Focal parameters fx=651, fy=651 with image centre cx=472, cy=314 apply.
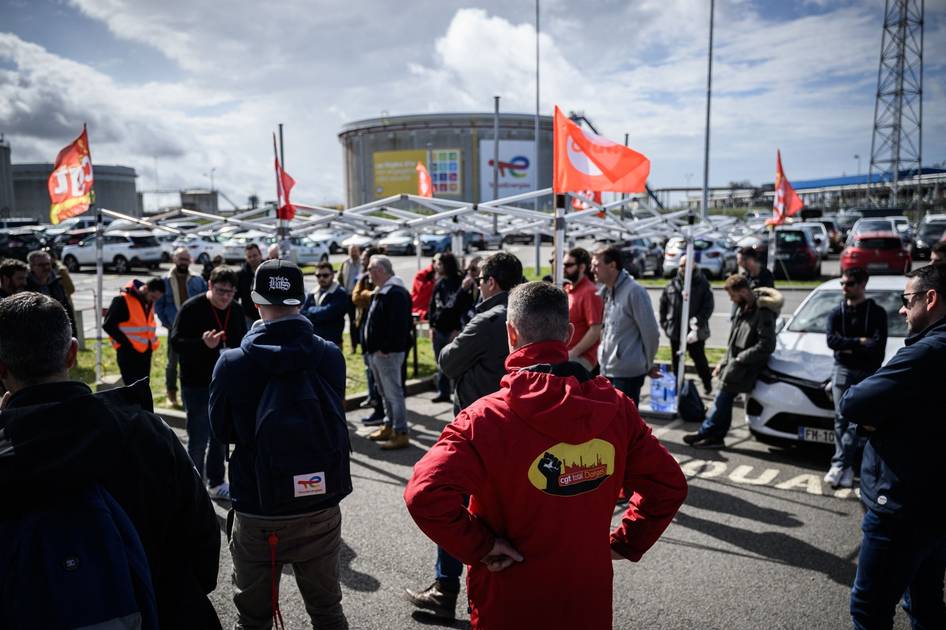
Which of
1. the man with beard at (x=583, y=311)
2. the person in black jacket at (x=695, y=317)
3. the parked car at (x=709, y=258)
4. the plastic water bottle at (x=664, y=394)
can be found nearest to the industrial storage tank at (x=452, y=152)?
the parked car at (x=709, y=258)

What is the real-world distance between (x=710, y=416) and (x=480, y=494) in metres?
5.17

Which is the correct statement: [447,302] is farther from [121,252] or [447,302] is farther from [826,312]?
[121,252]

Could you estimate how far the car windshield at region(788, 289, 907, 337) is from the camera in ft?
23.8

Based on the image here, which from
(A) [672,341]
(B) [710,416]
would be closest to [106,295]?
(A) [672,341]

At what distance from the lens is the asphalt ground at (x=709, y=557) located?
3.75 m

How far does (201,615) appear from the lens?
1.91 metres

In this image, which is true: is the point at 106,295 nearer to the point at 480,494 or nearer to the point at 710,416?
the point at 710,416

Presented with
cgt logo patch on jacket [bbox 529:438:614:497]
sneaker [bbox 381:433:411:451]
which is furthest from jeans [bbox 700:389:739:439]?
cgt logo patch on jacket [bbox 529:438:614:497]

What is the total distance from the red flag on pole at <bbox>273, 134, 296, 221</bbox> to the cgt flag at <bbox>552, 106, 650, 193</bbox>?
13.1 ft

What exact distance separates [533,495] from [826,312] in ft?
23.0

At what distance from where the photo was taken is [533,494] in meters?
2.00

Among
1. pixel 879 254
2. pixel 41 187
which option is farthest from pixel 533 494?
pixel 41 187

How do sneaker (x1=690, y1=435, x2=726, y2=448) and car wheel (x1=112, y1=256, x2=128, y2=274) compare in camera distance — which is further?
car wheel (x1=112, y1=256, x2=128, y2=274)

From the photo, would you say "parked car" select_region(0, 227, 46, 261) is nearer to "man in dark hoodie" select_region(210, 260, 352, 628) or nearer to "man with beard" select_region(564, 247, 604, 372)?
"man with beard" select_region(564, 247, 604, 372)
